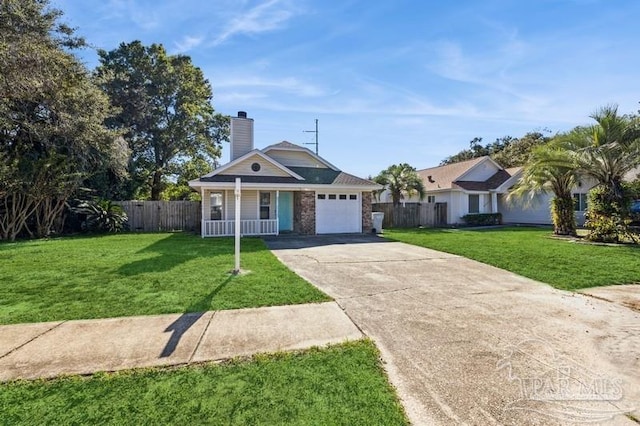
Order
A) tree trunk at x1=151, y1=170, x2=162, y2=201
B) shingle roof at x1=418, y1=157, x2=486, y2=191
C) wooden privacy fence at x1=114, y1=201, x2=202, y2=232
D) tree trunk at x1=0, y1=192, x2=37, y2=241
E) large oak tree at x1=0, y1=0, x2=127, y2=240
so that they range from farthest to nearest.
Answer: tree trunk at x1=151, y1=170, x2=162, y2=201 < shingle roof at x1=418, y1=157, x2=486, y2=191 < wooden privacy fence at x1=114, y1=201, x2=202, y2=232 < tree trunk at x1=0, y1=192, x2=37, y2=241 < large oak tree at x1=0, y1=0, x2=127, y2=240

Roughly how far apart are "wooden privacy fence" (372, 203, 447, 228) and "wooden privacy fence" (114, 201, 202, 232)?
11441 mm

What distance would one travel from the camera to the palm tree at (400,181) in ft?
68.4

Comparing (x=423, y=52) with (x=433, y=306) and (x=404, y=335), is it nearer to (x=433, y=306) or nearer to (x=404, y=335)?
(x=433, y=306)

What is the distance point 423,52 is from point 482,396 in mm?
11211

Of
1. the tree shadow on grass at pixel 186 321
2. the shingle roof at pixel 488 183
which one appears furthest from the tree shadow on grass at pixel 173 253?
the shingle roof at pixel 488 183

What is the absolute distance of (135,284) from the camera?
6.31 meters

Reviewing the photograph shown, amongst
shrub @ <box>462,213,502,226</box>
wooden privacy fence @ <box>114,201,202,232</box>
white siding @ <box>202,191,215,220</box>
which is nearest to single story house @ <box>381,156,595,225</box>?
shrub @ <box>462,213,502,226</box>

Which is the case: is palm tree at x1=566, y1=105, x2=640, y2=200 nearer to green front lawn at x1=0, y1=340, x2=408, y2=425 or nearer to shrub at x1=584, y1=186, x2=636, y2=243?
shrub at x1=584, y1=186, x2=636, y2=243

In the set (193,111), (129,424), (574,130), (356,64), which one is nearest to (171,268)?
(129,424)

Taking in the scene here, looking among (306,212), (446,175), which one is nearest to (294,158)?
(306,212)


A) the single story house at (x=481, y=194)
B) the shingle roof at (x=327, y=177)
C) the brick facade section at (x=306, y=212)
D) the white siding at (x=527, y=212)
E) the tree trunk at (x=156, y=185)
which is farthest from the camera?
the tree trunk at (x=156, y=185)

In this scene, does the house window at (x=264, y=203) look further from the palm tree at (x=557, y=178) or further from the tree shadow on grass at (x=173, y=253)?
the palm tree at (x=557, y=178)
